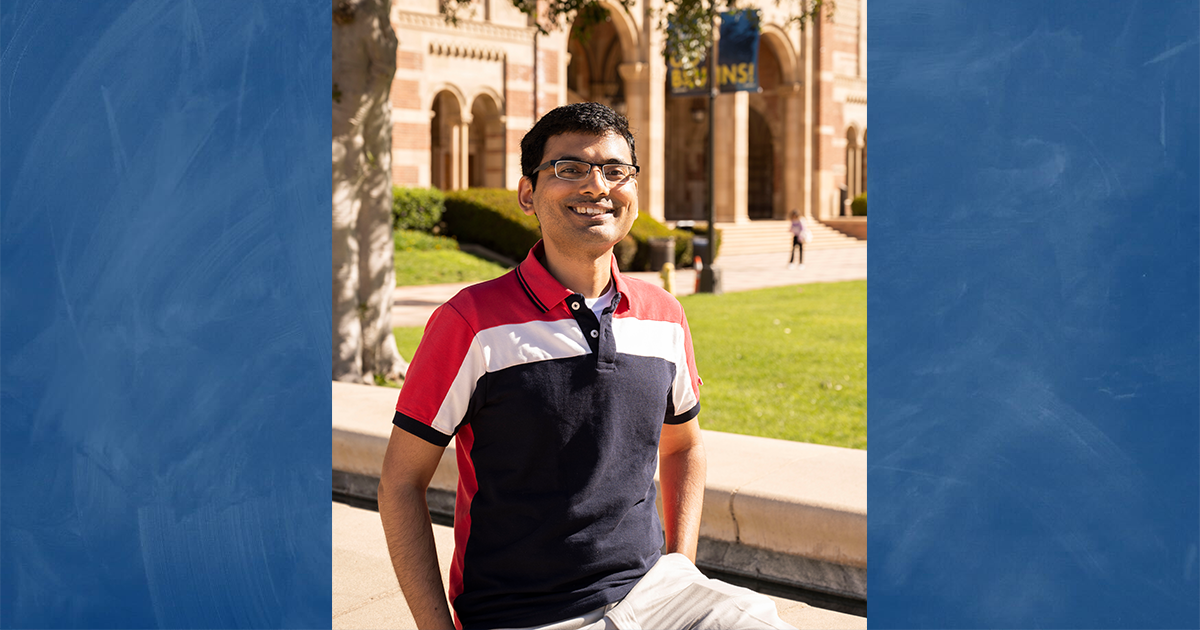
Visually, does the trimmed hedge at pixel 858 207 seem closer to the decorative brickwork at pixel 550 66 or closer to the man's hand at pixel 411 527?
the decorative brickwork at pixel 550 66

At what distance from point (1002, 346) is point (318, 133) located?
1518mm

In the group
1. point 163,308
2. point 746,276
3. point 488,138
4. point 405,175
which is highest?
point 488,138

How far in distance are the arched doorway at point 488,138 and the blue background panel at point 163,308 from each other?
1027 inches

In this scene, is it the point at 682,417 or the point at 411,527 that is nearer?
the point at 411,527

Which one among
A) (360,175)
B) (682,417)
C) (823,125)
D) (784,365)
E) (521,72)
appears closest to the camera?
(682,417)

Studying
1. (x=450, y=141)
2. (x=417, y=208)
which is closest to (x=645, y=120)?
(x=450, y=141)

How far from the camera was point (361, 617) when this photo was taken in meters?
4.33

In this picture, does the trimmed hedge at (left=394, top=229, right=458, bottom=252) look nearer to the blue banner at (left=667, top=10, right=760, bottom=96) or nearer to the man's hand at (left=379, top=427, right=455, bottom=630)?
the blue banner at (left=667, top=10, right=760, bottom=96)

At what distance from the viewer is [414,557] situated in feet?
7.20

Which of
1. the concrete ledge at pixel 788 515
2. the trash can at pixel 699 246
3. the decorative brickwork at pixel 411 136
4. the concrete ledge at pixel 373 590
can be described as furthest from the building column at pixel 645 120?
the concrete ledge at pixel 788 515

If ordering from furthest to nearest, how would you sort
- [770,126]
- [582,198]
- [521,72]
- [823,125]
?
1. [770,126]
2. [823,125]
3. [521,72]
4. [582,198]

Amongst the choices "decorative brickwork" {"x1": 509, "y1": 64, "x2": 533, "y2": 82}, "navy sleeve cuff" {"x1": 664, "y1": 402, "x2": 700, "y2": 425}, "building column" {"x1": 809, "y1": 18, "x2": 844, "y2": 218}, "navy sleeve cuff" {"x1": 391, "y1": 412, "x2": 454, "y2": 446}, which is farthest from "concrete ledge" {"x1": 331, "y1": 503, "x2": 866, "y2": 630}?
"building column" {"x1": 809, "y1": 18, "x2": 844, "y2": 218}

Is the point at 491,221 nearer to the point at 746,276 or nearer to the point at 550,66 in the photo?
the point at 746,276

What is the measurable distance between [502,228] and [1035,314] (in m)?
22.0
